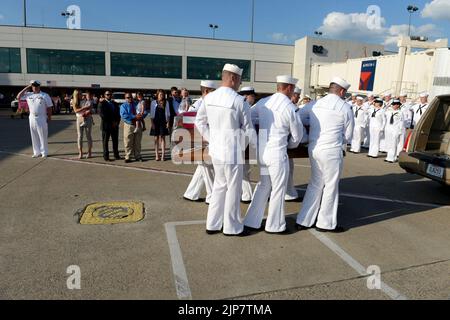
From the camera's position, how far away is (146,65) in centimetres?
4703

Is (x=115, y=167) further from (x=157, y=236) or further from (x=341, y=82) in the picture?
(x=341, y=82)

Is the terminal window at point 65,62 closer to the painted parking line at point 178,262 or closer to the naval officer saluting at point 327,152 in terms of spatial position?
the painted parking line at point 178,262

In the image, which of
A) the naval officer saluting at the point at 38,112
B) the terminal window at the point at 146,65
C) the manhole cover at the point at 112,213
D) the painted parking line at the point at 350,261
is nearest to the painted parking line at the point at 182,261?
the painted parking line at the point at 350,261

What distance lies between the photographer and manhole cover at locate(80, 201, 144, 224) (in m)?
4.95

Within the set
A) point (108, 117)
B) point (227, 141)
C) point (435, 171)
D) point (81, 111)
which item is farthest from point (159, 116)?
point (435, 171)

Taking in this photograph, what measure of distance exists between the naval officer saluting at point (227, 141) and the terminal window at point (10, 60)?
156ft

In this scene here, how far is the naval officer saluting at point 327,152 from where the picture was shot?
459 cm

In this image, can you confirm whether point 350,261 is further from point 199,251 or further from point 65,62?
point 65,62

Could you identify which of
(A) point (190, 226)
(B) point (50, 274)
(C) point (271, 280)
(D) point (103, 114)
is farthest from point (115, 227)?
(D) point (103, 114)

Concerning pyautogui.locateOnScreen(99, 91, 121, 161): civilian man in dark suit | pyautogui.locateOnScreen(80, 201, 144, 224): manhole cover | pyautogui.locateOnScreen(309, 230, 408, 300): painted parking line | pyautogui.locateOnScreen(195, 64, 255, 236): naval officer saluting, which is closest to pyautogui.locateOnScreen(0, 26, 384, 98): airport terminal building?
pyautogui.locateOnScreen(99, 91, 121, 161): civilian man in dark suit

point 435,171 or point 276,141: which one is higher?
point 276,141

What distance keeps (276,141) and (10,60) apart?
48.7 metres

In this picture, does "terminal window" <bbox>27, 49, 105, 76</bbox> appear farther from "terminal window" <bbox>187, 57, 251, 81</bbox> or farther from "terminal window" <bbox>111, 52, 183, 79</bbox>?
"terminal window" <bbox>187, 57, 251, 81</bbox>
